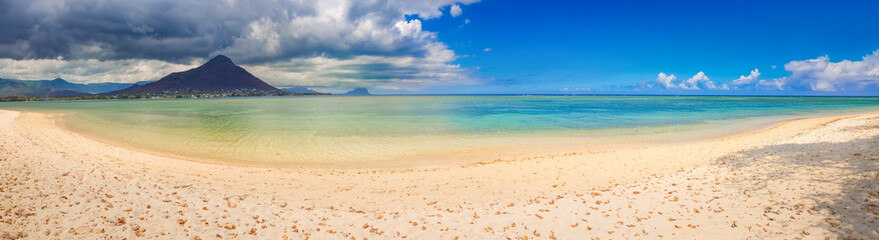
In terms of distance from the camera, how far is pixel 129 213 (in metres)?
7.58

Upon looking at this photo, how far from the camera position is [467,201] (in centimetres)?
946

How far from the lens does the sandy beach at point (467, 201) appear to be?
699 cm

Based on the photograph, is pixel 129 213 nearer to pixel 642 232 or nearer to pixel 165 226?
pixel 165 226

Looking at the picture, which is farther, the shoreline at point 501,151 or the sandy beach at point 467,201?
the shoreline at point 501,151

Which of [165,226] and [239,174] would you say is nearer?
[165,226]

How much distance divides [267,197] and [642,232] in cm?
900

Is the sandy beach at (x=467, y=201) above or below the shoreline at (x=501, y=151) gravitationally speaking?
above

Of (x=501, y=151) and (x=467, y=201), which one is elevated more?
(x=467, y=201)

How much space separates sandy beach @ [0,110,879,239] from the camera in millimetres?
6992

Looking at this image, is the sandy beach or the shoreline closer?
the sandy beach

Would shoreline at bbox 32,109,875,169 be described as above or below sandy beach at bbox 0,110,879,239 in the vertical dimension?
below

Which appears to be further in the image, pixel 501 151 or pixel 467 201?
pixel 501 151

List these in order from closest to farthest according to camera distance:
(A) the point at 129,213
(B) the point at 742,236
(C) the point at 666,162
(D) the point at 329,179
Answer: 1. (B) the point at 742,236
2. (A) the point at 129,213
3. (D) the point at 329,179
4. (C) the point at 666,162

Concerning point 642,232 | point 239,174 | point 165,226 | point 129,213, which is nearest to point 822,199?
point 642,232
